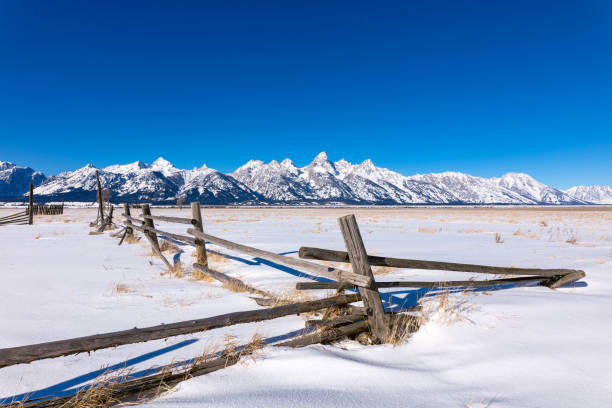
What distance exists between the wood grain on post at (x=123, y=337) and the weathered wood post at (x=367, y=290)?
1.63 feet

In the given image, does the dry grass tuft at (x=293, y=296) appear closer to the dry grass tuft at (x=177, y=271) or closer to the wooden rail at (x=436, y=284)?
the wooden rail at (x=436, y=284)

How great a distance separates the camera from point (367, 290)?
11.1 feet

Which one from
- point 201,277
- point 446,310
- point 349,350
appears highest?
point 446,310

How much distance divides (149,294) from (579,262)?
1041 cm

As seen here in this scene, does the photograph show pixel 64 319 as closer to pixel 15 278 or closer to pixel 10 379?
pixel 10 379

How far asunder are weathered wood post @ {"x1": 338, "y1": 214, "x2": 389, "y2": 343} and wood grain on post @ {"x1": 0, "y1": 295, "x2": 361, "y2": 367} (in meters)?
0.50

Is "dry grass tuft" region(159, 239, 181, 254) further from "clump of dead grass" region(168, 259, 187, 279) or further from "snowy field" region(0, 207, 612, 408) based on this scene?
"snowy field" region(0, 207, 612, 408)

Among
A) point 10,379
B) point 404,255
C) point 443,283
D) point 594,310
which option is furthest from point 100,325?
point 404,255

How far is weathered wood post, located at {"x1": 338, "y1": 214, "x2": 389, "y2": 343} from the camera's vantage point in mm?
3373

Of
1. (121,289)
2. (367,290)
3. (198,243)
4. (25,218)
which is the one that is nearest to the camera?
(367,290)

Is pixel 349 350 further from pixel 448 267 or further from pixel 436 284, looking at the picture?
pixel 436 284

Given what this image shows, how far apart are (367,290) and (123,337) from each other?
→ 7.72 feet

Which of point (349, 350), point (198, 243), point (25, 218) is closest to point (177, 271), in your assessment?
point (198, 243)

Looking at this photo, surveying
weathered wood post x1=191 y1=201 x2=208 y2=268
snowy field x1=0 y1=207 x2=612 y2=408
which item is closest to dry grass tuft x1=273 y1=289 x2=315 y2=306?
snowy field x1=0 y1=207 x2=612 y2=408
